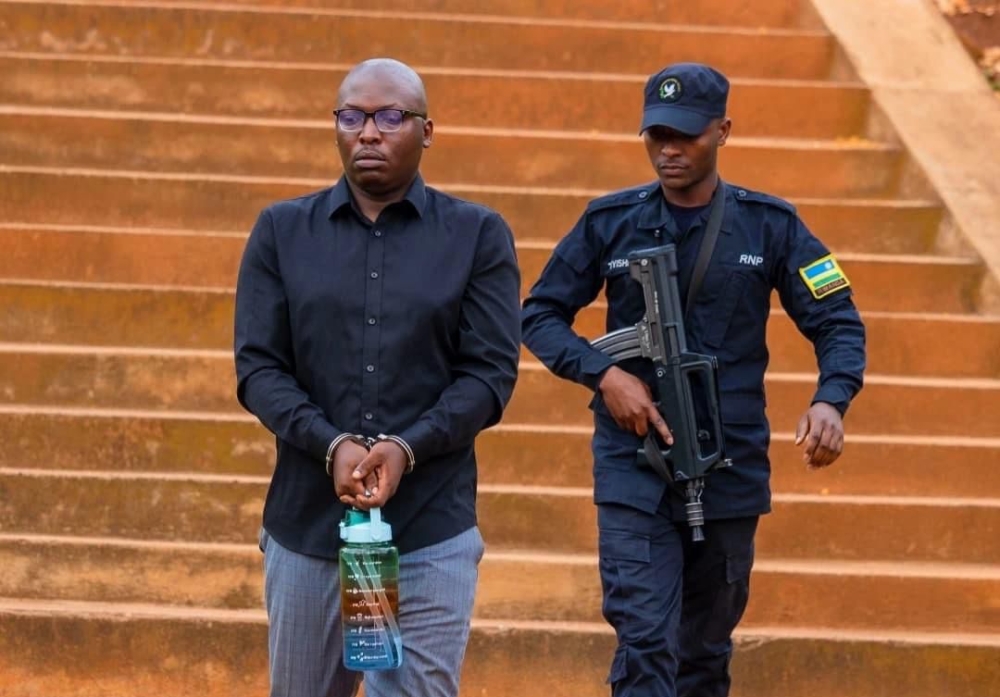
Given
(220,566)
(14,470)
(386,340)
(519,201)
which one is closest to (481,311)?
(386,340)

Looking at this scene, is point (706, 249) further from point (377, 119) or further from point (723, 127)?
point (377, 119)

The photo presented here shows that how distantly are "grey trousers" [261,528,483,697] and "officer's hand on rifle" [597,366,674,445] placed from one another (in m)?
0.90

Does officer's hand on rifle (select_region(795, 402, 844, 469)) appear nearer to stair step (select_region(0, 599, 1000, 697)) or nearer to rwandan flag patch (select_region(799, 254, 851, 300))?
rwandan flag patch (select_region(799, 254, 851, 300))

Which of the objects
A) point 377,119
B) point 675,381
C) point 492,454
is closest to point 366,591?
point 377,119

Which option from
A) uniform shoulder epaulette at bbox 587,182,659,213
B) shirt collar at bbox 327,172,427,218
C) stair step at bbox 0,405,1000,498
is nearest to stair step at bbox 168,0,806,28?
stair step at bbox 0,405,1000,498

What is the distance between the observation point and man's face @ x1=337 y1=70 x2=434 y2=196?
165 inches

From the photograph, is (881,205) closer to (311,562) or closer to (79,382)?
(79,382)

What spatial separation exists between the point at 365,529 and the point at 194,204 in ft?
15.6

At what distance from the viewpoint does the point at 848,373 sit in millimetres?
5152

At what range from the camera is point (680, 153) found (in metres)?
5.15

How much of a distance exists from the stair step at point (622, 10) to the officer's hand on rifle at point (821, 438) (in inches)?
218

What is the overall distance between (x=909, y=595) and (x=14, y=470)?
343 centimetres

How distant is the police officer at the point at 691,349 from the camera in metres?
5.08

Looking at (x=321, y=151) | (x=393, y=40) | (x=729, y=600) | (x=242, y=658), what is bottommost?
(x=242, y=658)
